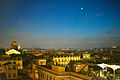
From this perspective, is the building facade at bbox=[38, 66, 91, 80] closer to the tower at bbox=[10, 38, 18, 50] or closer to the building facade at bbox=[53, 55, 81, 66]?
the building facade at bbox=[53, 55, 81, 66]

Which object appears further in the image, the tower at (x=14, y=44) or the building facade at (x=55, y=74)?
the building facade at (x=55, y=74)

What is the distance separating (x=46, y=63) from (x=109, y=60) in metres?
1.49

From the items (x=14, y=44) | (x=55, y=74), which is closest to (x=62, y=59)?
(x=55, y=74)

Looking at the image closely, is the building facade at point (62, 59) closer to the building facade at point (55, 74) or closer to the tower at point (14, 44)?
the building facade at point (55, 74)

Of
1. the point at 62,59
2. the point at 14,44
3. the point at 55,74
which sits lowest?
the point at 55,74

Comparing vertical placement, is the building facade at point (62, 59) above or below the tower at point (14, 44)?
below

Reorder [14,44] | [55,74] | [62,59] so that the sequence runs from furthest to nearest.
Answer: [62,59] → [55,74] → [14,44]

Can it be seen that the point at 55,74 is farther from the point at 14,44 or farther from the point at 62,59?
the point at 14,44

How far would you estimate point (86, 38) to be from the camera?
5230 millimetres

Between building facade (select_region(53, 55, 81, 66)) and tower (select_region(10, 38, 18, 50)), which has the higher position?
tower (select_region(10, 38, 18, 50))

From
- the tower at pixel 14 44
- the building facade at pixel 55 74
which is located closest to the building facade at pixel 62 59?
the building facade at pixel 55 74

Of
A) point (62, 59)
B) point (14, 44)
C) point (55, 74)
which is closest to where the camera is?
point (14, 44)

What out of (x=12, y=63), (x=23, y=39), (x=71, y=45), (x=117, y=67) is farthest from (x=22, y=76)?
(x=117, y=67)

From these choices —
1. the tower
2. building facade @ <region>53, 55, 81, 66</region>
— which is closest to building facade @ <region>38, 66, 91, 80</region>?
building facade @ <region>53, 55, 81, 66</region>
